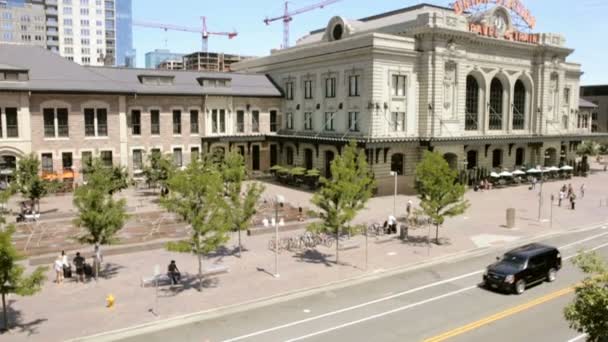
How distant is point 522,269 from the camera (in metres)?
23.9

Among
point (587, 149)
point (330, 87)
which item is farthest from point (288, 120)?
point (587, 149)

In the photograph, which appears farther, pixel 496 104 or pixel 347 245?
pixel 496 104

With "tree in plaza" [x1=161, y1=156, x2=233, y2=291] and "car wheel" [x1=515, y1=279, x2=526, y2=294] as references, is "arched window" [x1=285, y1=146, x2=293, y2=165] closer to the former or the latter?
"tree in plaza" [x1=161, y1=156, x2=233, y2=291]

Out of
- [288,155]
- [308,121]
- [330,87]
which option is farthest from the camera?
[288,155]

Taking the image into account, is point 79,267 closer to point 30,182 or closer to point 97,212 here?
point 97,212

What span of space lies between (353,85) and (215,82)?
58.1 feet

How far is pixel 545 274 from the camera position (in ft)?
82.7

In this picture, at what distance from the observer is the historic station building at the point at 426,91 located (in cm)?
5547

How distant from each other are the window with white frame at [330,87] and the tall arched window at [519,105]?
1034 inches

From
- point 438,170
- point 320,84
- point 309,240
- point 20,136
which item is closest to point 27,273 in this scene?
point 309,240

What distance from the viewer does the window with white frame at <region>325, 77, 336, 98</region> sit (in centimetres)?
6028

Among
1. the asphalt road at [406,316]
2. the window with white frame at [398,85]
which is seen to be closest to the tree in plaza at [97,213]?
the asphalt road at [406,316]

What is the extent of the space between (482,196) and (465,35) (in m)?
18.6

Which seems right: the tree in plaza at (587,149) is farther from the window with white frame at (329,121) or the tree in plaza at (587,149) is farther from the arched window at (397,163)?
the window with white frame at (329,121)
